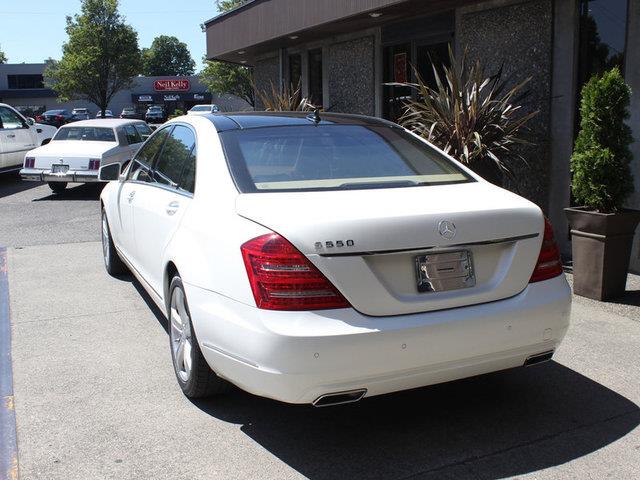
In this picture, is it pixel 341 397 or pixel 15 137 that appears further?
pixel 15 137

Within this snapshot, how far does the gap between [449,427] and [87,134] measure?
1208 cm

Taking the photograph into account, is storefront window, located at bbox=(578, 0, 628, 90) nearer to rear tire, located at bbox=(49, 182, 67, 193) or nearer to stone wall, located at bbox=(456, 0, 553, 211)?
stone wall, located at bbox=(456, 0, 553, 211)

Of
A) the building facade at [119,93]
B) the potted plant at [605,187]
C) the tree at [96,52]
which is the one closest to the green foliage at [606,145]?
the potted plant at [605,187]

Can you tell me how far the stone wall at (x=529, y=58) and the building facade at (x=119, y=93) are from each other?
202 feet

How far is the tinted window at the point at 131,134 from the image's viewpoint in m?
14.0

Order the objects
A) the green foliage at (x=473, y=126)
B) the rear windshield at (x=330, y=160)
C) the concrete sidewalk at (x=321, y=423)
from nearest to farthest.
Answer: the concrete sidewalk at (x=321, y=423) < the rear windshield at (x=330, y=160) < the green foliage at (x=473, y=126)

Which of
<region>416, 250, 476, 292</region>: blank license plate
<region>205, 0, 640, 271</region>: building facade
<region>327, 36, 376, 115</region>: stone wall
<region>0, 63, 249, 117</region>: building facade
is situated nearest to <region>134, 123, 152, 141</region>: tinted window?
<region>205, 0, 640, 271</region>: building facade

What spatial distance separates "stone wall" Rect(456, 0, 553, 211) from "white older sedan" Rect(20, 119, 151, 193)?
7350 mm

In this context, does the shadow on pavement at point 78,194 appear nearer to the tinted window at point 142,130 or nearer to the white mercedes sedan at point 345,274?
the tinted window at point 142,130

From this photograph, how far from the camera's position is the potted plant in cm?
569

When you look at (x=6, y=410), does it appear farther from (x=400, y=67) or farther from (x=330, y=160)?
(x=400, y=67)

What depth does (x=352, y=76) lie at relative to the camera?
12320 mm

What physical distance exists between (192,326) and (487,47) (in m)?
6.64

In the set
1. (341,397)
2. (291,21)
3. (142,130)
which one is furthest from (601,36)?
(142,130)
